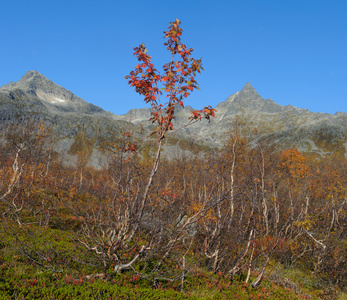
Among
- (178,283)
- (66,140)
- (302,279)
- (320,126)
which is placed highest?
(320,126)

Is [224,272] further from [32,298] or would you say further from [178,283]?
[32,298]

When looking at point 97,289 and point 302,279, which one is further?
point 302,279

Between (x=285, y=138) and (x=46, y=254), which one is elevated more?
(x=285, y=138)

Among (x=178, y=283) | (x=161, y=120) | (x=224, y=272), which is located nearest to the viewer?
(x=161, y=120)

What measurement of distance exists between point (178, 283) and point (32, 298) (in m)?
5.31

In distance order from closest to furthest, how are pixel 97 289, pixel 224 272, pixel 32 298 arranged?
pixel 32 298 < pixel 97 289 < pixel 224 272

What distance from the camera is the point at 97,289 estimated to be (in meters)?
6.32

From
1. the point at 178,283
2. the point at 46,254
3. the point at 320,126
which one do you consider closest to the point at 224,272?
the point at 178,283

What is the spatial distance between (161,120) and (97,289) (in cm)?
565

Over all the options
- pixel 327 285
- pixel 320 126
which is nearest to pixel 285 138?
pixel 320 126

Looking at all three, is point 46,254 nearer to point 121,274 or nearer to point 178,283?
point 121,274

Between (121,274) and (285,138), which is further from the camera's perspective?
(285,138)

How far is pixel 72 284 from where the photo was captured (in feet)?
21.8

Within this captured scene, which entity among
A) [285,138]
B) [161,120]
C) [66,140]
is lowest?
[161,120]
